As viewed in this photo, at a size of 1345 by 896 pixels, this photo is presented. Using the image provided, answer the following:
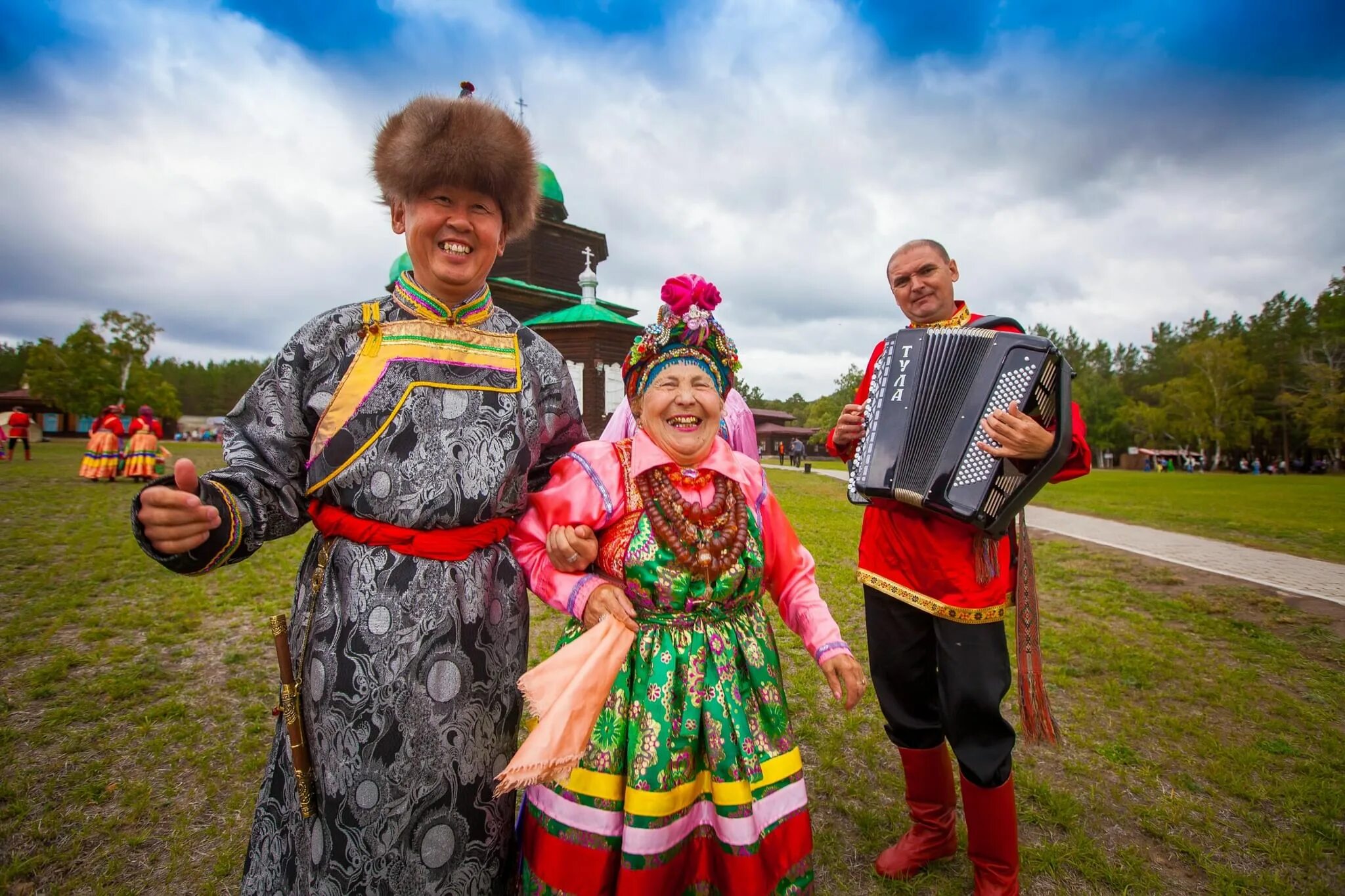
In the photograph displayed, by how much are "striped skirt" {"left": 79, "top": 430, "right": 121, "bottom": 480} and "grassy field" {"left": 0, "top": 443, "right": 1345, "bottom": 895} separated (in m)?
12.1

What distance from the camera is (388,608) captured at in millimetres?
1744

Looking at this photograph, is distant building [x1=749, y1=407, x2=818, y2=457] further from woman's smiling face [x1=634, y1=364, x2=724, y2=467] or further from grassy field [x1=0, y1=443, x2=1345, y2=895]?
woman's smiling face [x1=634, y1=364, x2=724, y2=467]

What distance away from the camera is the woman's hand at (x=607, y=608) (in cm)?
195

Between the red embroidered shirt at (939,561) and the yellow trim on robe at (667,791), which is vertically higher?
the red embroidered shirt at (939,561)

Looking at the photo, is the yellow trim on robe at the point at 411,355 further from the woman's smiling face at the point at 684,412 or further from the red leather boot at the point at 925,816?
the red leather boot at the point at 925,816

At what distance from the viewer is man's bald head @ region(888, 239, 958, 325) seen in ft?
9.17

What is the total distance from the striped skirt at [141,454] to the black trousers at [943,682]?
21.1m

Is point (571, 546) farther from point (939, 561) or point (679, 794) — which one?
point (939, 561)

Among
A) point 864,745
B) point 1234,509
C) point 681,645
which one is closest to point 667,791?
point 681,645

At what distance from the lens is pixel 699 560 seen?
2043 mm

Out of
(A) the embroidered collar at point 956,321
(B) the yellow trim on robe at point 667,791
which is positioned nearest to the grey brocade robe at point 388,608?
(B) the yellow trim on robe at point 667,791

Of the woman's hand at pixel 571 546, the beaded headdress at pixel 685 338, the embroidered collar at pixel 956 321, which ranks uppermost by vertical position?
the embroidered collar at pixel 956 321

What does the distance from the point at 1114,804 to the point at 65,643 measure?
7.88m

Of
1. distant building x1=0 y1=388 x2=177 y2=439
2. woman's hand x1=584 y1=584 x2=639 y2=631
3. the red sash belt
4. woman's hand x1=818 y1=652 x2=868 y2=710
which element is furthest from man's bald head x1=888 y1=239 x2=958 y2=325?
distant building x1=0 y1=388 x2=177 y2=439
